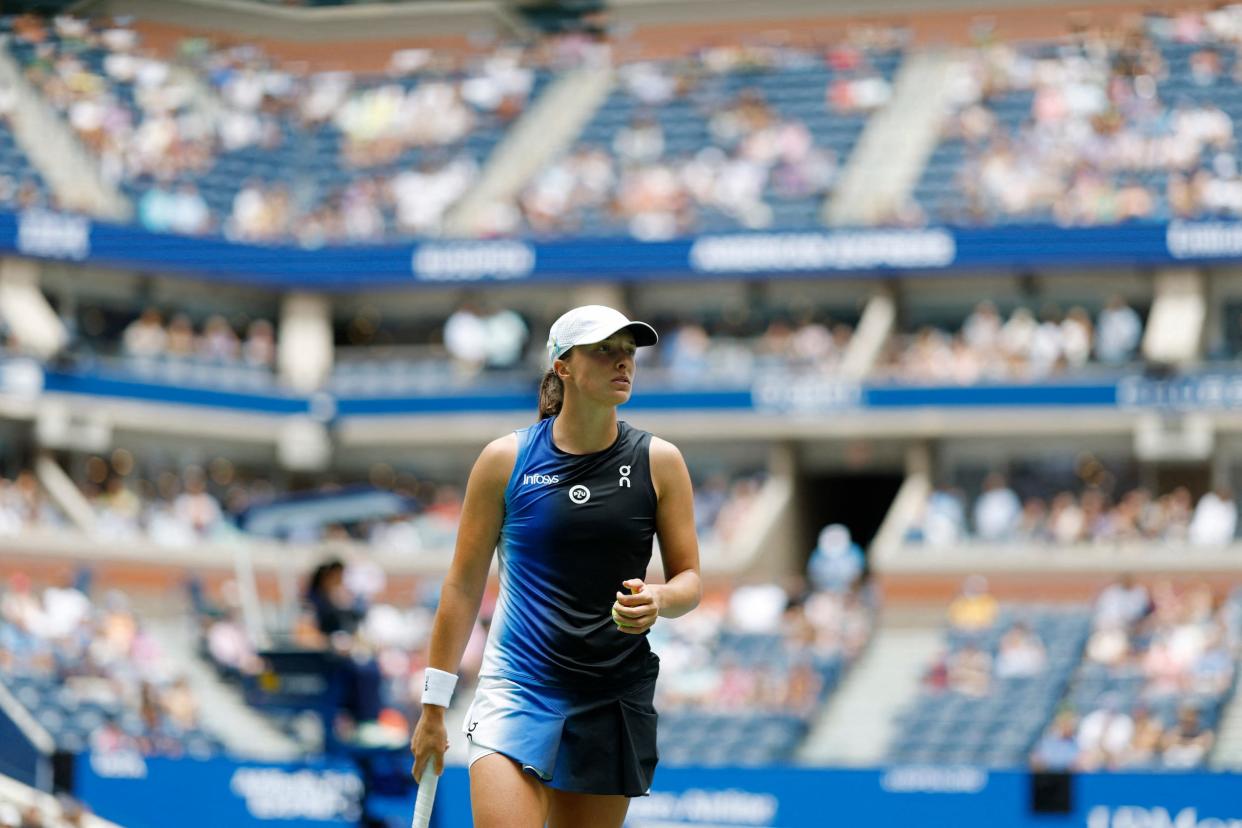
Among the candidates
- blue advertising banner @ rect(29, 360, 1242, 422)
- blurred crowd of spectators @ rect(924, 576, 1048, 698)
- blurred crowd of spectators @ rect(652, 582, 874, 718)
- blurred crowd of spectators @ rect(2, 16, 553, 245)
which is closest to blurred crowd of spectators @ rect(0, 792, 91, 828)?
blurred crowd of spectators @ rect(652, 582, 874, 718)

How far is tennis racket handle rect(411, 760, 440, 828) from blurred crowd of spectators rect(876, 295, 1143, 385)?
67.2 feet

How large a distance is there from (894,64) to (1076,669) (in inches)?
427

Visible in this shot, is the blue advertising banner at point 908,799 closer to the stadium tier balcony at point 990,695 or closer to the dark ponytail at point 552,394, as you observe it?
the stadium tier balcony at point 990,695

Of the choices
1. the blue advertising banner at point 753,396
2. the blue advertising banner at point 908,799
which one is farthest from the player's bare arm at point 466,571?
the blue advertising banner at point 753,396

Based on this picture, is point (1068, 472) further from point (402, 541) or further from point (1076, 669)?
point (402, 541)

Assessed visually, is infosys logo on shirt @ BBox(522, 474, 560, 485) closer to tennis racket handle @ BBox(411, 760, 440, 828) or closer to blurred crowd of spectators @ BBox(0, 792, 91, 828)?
tennis racket handle @ BBox(411, 760, 440, 828)

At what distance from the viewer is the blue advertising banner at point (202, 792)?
15.4m

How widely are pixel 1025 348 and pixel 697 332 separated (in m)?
4.49

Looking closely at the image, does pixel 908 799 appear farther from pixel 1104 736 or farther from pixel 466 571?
pixel 466 571

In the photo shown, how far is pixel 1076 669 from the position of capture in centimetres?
2042

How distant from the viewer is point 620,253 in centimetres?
2667

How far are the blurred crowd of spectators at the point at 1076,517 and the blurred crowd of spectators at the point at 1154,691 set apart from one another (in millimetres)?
1695

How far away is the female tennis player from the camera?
16.6 feet

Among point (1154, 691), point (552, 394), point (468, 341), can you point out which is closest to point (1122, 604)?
point (1154, 691)
